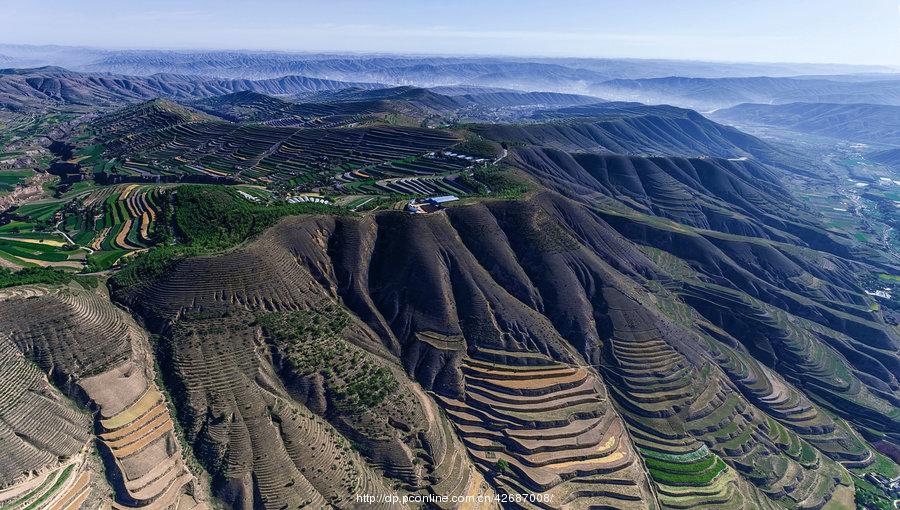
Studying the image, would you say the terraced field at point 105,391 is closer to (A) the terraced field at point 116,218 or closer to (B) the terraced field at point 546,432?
(A) the terraced field at point 116,218

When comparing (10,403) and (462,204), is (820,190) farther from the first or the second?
(10,403)

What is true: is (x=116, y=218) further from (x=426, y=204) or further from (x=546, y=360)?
(x=546, y=360)

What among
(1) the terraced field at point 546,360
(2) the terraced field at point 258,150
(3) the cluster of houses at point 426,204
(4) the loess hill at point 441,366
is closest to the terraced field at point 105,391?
(4) the loess hill at point 441,366

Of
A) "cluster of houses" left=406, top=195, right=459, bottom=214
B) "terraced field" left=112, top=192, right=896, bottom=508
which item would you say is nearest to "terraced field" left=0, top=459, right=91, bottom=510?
"terraced field" left=112, top=192, right=896, bottom=508

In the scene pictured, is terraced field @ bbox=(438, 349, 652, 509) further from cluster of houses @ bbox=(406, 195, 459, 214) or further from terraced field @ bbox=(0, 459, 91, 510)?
terraced field @ bbox=(0, 459, 91, 510)

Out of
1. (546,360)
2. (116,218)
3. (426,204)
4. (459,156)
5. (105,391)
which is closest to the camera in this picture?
(105,391)

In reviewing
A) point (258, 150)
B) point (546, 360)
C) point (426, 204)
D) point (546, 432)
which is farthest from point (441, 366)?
point (258, 150)

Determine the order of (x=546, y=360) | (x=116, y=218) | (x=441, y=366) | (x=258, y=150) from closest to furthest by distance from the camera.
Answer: (x=441, y=366) < (x=546, y=360) < (x=116, y=218) < (x=258, y=150)

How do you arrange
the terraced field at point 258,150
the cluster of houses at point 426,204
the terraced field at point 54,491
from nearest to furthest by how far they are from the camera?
the terraced field at point 54,491, the cluster of houses at point 426,204, the terraced field at point 258,150
